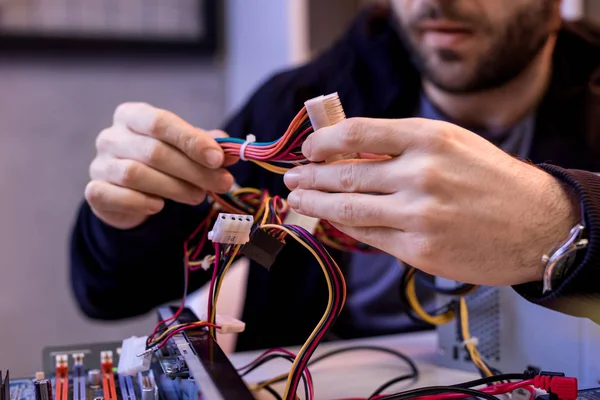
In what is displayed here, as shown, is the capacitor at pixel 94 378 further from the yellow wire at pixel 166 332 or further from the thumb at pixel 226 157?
the thumb at pixel 226 157

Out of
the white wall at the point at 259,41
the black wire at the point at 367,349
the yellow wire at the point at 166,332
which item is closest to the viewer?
the yellow wire at the point at 166,332

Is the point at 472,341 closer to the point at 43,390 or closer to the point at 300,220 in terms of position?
the point at 300,220

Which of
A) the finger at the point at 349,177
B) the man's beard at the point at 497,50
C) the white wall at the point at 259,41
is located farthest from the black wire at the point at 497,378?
the white wall at the point at 259,41

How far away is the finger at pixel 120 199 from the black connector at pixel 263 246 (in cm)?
24

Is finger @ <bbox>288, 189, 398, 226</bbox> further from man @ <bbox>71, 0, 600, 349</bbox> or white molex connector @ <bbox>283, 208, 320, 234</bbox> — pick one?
white molex connector @ <bbox>283, 208, 320, 234</bbox>

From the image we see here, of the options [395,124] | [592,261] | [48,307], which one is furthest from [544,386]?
[48,307]

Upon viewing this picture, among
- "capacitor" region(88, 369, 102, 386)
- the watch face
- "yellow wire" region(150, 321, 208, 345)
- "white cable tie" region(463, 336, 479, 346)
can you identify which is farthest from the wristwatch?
"capacitor" region(88, 369, 102, 386)

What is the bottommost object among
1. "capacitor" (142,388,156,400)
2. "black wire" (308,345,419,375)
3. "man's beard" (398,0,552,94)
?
"black wire" (308,345,419,375)

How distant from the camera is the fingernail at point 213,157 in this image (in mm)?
708

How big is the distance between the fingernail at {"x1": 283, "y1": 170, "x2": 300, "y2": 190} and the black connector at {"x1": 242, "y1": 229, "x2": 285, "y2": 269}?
52 mm

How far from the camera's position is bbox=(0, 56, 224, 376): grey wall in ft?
6.10

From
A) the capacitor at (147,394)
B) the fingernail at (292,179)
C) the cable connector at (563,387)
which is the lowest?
the capacitor at (147,394)

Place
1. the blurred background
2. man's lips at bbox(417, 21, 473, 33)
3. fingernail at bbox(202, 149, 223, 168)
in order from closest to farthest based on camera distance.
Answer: fingernail at bbox(202, 149, 223, 168) < man's lips at bbox(417, 21, 473, 33) < the blurred background

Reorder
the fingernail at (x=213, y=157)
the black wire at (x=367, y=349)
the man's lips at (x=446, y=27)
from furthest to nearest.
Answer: the man's lips at (x=446, y=27), the black wire at (x=367, y=349), the fingernail at (x=213, y=157)
